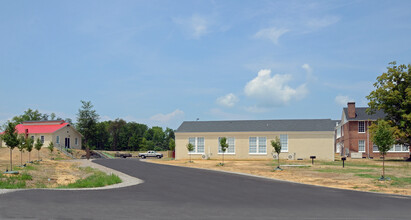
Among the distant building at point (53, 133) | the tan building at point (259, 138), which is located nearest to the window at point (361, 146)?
the tan building at point (259, 138)

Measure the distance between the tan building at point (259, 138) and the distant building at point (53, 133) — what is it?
92.9ft

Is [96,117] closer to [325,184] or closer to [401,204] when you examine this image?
[325,184]

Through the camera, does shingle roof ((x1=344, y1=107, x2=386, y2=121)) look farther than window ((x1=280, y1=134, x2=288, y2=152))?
Yes

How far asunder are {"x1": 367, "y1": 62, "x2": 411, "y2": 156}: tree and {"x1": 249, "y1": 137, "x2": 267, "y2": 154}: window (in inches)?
606

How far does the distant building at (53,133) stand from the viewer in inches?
2830

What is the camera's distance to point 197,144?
56.0 meters

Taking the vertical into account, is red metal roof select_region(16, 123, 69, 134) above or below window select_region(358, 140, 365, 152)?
above

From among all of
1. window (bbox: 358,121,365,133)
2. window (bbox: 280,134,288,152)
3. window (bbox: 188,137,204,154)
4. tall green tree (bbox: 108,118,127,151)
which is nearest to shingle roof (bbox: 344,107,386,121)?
window (bbox: 358,121,365,133)

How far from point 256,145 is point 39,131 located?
140ft

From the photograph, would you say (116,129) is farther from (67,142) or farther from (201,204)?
(201,204)

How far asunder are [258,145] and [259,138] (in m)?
0.98

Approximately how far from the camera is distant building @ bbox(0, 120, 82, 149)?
71894 millimetres

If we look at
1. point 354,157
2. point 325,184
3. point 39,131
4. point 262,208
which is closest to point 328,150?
point 354,157

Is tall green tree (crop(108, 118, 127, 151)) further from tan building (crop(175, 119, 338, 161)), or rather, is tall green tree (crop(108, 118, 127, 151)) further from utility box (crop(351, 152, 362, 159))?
utility box (crop(351, 152, 362, 159))
